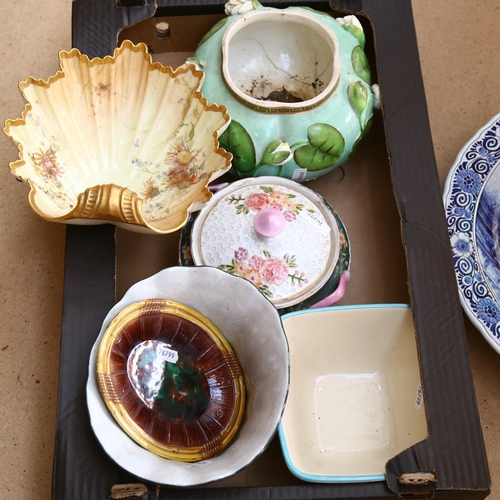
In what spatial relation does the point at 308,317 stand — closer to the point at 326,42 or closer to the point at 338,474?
the point at 338,474

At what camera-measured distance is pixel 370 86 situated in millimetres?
780

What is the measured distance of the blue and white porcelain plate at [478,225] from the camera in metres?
0.77

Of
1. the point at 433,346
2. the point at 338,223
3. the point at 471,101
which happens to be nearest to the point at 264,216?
the point at 338,223

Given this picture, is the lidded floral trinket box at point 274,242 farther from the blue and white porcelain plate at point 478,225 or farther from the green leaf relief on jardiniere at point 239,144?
the blue and white porcelain plate at point 478,225

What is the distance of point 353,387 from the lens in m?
0.75

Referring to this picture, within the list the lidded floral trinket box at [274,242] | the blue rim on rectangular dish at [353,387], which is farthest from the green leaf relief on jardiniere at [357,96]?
the blue rim on rectangular dish at [353,387]

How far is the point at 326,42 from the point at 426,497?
1.84 ft

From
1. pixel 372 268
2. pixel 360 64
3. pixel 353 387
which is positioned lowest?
pixel 353 387

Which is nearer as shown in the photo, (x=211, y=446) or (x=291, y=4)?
(x=211, y=446)

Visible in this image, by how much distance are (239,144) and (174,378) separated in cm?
29

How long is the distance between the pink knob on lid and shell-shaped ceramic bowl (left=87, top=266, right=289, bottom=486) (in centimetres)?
8

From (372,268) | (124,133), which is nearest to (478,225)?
(372,268)

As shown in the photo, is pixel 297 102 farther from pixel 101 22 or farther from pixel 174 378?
pixel 174 378

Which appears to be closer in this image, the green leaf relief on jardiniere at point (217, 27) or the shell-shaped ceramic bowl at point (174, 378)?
the shell-shaped ceramic bowl at point (174, 378)
